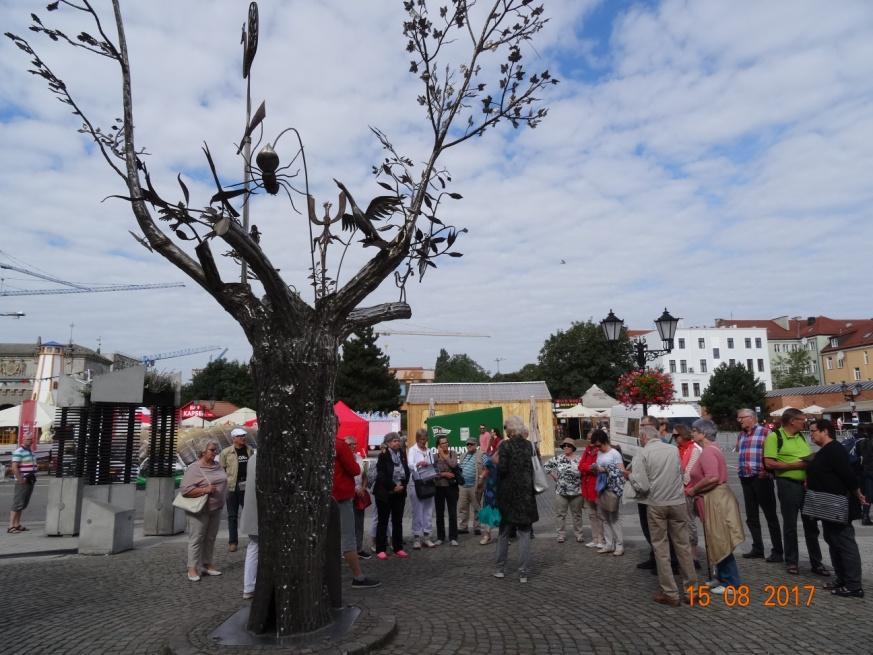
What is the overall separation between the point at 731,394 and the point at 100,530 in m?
61.3

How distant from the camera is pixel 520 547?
7.12m

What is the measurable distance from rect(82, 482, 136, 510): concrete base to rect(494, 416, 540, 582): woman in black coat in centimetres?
702

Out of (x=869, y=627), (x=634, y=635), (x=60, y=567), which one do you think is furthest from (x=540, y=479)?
(x=60, y=567)

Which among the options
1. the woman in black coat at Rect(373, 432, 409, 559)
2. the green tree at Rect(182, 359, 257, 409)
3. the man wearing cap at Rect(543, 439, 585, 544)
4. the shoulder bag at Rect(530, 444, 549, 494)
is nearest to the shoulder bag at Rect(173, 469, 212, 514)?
the woman in black coat at Rect(373, 432, 409, 559)

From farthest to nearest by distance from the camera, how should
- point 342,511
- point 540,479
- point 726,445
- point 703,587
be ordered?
point 726,445 → point 540,479 → point 342,511 → point 703,587

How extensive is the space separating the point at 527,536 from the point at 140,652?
424cm

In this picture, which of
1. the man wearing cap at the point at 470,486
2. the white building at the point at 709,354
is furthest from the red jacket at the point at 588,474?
the white building at the point at 709,354

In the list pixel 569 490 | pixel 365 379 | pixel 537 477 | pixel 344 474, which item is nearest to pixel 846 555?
pixel 537 477

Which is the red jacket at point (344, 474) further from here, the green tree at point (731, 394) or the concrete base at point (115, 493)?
the green tree at point (731, 394)

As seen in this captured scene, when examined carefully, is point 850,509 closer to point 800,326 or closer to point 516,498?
point 516,498

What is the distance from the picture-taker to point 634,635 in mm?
5070

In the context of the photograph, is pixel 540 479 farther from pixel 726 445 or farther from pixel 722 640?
pixel 726 445

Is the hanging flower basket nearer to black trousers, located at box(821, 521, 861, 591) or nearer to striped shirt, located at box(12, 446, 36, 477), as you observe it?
black trousers, located at box(821, 521, 861, 591)

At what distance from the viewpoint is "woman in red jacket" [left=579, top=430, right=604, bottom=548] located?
8.99m
